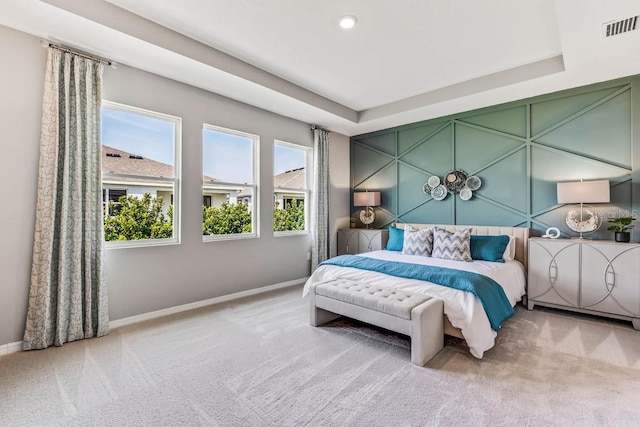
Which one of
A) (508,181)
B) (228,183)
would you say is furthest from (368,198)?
(228,183)

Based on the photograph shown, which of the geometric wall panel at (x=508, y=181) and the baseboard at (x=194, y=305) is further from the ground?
the geometric wall panel at (x=508, y=181)

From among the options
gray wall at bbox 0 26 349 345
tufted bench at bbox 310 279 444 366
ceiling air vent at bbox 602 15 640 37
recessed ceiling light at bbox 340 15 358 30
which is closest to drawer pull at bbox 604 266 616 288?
tufted bench at bbox 310 279 444 366

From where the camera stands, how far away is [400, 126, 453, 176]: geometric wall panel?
190 inches

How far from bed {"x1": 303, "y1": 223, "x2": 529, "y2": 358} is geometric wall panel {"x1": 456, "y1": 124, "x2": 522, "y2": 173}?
979 mm

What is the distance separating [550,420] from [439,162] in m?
3.82

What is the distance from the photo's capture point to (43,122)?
2.66 meters

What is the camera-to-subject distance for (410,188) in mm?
5270

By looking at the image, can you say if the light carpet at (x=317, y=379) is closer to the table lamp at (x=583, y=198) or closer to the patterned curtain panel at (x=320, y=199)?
the table lamp at (x=583, y=198)

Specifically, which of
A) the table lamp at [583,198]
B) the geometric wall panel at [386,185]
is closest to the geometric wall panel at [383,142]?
the geometric wall panel at [386,185]

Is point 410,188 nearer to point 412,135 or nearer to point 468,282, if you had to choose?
point 412,135

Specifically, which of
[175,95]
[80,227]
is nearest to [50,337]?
[80,227]

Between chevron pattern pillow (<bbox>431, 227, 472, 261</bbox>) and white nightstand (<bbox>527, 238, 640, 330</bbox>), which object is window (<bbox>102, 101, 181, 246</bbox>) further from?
white nightstand (<bbox>527, 238, 640, 330</bbox>)

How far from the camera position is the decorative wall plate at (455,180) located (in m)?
4.64

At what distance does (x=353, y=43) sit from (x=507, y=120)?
2629 mm
